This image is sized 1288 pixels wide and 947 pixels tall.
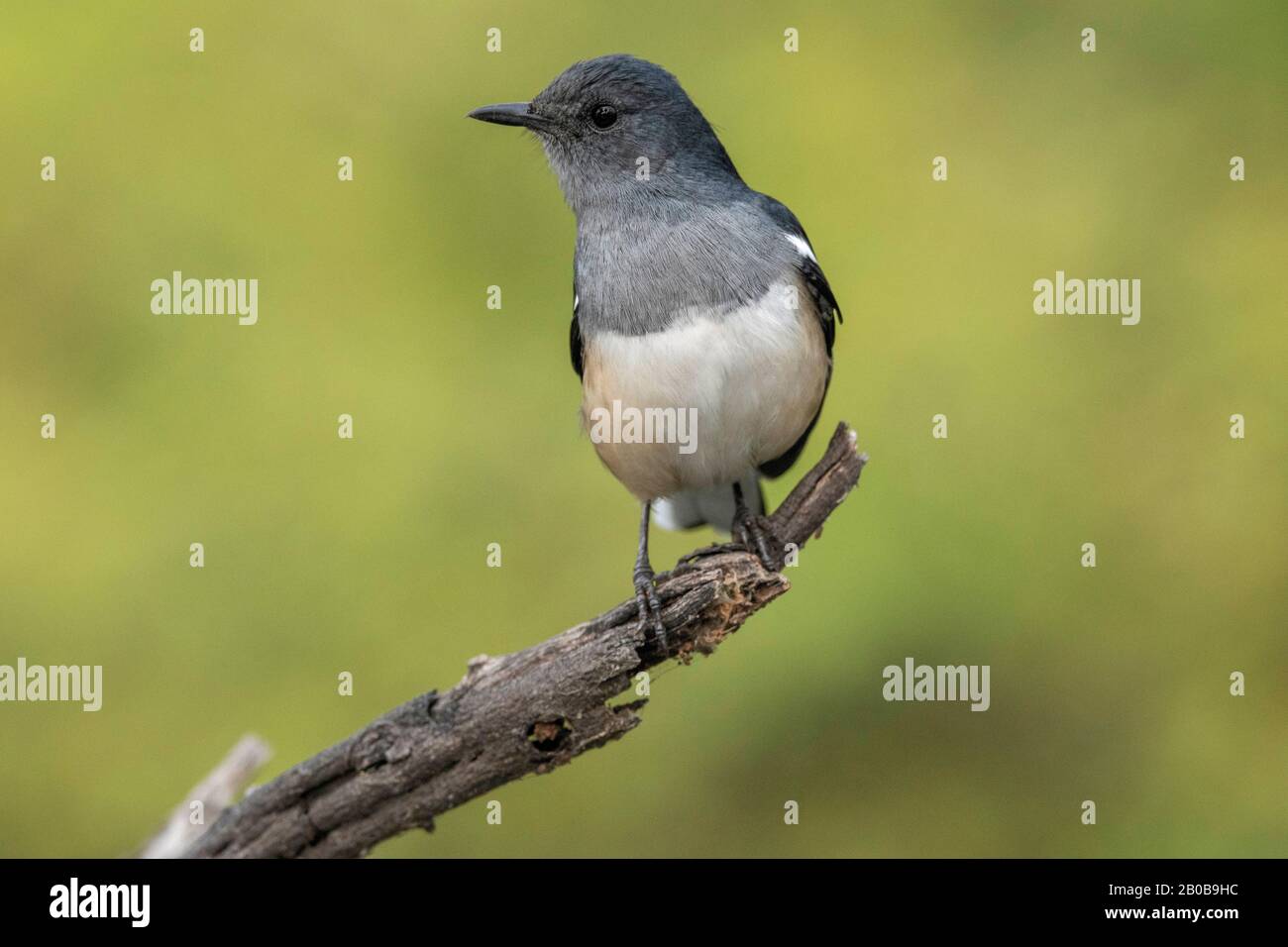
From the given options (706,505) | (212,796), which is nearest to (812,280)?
(706,505)

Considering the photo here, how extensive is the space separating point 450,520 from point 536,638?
631mm

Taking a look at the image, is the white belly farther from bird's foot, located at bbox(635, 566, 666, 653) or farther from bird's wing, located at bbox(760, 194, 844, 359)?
bird's foot, located at bbox(635, 566, 666, 653)

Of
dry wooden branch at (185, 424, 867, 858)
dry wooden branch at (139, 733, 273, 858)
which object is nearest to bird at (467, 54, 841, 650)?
dry wooden branch at (185, 424, 867, 858)

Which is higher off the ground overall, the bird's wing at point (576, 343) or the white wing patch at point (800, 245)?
the white wing patch at point (800, 245)

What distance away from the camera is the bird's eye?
3.87m

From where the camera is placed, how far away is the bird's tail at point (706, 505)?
4168mm

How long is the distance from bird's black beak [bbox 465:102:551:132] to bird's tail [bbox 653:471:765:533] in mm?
1176

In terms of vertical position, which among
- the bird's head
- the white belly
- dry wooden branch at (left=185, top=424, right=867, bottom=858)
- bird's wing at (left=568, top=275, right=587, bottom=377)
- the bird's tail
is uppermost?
the bird's head

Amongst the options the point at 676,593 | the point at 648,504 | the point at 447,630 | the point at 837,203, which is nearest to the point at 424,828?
the point at 676,593

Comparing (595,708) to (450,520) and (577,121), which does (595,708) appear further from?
(450,520)

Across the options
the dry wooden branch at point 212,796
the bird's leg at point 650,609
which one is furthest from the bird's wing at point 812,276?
the dry wooden branch at point 212,796

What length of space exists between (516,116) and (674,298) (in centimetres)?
87

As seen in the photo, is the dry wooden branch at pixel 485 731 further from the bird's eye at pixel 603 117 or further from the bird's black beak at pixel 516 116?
the bird's black beak at pixel 516 116

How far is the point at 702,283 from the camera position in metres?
3.52
